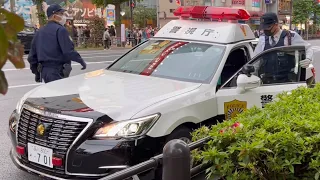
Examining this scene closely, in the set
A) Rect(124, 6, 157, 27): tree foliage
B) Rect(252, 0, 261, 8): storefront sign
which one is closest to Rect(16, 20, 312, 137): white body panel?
Rect(124, 6, 157, 27): tree foliage

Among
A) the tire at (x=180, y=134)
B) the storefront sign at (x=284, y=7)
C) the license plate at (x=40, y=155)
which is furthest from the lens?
the storefront sign at (x=284, y=7)

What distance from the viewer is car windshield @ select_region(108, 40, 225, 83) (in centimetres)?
443

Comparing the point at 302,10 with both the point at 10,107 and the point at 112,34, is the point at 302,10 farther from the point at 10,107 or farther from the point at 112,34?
the point at 10,107

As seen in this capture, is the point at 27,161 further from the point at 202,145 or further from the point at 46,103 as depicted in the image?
the point at 202,145

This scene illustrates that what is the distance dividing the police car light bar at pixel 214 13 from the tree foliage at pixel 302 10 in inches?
2127

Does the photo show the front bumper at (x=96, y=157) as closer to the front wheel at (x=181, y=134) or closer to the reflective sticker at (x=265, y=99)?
the front wheel at (x=181, y=134)

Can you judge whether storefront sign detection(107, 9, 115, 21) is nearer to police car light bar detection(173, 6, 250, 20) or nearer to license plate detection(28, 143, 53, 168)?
police car light bar detection(173, 6, 250, 20)

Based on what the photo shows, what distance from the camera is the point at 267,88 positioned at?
4.55m

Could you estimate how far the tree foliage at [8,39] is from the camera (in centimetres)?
100

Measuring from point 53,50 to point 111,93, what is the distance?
1834 mm

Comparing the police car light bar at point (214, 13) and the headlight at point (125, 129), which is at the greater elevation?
the police car light bar at point (214, 13)

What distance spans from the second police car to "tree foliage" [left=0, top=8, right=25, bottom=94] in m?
2.25

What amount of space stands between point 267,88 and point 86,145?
7.52 ft

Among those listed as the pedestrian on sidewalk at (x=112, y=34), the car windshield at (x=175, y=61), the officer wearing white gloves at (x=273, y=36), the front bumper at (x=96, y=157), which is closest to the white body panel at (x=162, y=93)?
the car windshield at (x=175, y=61)
